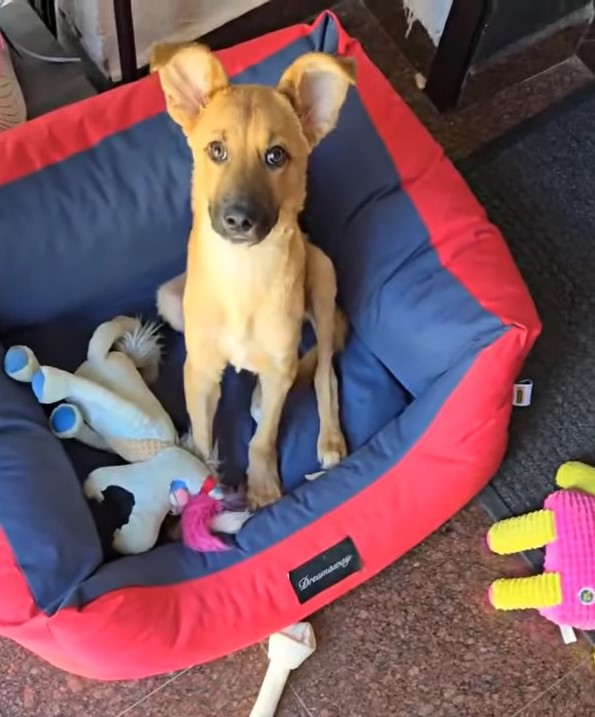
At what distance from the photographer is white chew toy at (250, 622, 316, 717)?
1.87 meters

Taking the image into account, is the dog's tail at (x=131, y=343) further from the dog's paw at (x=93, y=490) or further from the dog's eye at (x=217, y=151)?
the dog's eye at (x=217, y=151)

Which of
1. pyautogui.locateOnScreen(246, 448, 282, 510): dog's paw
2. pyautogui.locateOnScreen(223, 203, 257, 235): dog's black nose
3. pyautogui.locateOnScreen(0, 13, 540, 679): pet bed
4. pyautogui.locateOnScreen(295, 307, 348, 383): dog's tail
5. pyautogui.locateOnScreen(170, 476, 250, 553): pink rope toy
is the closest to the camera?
pyautogui.locateOnScreen(223, 203, 257, 235): dog's black nose

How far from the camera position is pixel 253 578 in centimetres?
180

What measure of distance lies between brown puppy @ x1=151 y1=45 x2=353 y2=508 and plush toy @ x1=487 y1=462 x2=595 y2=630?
0.36m

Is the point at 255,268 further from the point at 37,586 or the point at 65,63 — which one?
the point at 65,63

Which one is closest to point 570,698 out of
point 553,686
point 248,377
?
point 553,686

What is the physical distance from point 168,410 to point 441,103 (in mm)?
999

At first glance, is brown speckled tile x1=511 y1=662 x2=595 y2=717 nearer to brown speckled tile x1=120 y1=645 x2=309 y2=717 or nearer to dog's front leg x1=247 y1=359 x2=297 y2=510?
brown speckled tile x1=120 y1=645 x2=309 y2=717

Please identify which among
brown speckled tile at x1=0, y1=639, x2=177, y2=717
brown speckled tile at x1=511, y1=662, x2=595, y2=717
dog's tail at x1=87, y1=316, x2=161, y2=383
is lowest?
brown speckled tile at x1=511, y1=662, x2=595, y2=717

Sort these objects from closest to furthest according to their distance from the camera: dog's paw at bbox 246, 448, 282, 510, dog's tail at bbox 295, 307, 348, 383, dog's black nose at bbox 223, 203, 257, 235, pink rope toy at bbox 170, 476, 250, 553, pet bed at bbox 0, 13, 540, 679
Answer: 1. dog's black nose at bbox 223, 203, 257, 235
2. pet bed at bbox 0, 13, 540, 679
3. pink rope toy at bbox 170, 476, 250, 553
4. dog's paw at bbox 246, 448, 282, 510
5. dog's tail at bbox 295, 307, 348, 383

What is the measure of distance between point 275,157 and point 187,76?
0.57ft

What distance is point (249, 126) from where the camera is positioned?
1510 mm

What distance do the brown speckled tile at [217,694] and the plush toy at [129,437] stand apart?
25 centimetres

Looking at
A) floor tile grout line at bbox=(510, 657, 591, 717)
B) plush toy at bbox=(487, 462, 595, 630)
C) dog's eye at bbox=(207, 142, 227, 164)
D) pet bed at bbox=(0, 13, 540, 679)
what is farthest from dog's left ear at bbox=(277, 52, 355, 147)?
floor tile grout line at bbox=(510, 657, 591, 717)
